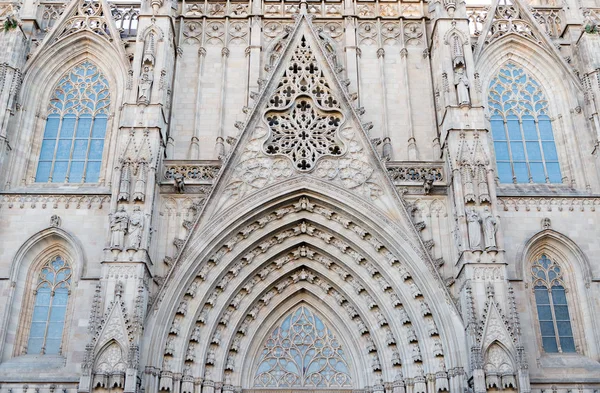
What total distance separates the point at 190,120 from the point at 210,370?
23.5ft

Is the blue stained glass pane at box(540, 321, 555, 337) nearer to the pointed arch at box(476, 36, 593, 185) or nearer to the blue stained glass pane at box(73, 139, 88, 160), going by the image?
the pointed arch at box(476, 36, 593, 185)

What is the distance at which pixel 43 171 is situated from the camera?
66.0 feet

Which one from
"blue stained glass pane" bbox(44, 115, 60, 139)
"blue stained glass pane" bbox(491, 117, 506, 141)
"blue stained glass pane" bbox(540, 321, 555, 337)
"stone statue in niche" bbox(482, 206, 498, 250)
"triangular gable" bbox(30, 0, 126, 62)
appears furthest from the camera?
"triangular gable" bbox(30, 0, 126, 62)

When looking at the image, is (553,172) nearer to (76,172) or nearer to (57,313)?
(76,172)

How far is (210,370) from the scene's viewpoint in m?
17.9

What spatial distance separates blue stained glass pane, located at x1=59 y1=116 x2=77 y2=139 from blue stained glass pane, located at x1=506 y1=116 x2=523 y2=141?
41.3 feet

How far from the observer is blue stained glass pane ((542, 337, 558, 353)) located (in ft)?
58.9

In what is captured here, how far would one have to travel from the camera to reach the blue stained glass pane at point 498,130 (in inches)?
823

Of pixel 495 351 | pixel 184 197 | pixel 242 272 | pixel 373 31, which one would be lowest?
pixel 495 351

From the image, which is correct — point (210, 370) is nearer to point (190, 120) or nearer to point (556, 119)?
point (190, 120)

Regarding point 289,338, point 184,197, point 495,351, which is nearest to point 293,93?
point 184,197

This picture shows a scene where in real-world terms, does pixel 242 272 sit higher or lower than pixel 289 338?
higher

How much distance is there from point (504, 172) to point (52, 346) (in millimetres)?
12879

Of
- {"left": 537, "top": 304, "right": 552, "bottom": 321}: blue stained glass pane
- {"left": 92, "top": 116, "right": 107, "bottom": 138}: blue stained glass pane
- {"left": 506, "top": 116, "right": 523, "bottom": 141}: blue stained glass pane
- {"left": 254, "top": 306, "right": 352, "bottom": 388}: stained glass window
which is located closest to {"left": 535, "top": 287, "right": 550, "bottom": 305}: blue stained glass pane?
{"left": 537, "top": 304, "right": 552, "bottom": 321}: blue stained glass pane
